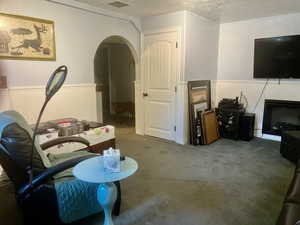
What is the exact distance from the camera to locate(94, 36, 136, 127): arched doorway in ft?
22.2

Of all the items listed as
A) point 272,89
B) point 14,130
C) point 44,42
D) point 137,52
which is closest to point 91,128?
point 44,42

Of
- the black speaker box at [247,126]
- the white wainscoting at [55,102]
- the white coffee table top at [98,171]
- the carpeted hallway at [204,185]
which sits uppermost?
the white wainscoting at [55,102]

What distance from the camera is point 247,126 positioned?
4.24m

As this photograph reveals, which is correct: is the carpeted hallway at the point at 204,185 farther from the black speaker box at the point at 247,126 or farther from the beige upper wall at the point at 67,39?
the beige upper wall at the point at 67,39

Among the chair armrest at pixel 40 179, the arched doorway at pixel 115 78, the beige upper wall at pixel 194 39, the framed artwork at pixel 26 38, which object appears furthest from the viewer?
the arched doorway at pixel 115 78

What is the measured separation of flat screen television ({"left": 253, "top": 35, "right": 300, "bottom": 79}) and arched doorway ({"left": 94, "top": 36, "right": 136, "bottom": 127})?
3524mm

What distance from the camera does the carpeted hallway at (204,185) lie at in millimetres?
2041

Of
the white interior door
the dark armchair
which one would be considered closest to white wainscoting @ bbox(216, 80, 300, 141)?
the white interior door

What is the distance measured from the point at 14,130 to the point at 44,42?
6.35ft

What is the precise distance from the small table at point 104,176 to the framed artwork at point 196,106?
249cm

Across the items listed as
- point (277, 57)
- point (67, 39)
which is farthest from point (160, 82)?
point (277, 57)

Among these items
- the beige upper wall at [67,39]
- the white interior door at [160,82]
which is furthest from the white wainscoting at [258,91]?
the beige upper wall at [67,39]

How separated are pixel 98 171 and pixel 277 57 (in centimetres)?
392

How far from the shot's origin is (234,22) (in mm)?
4602
